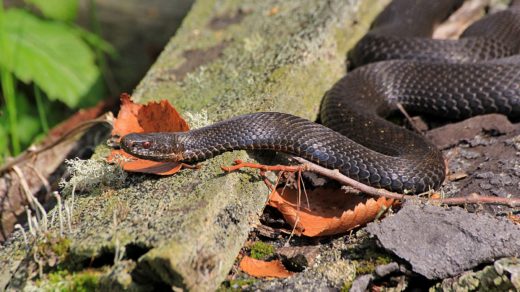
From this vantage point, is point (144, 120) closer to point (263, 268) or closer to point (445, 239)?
point (263, 268)

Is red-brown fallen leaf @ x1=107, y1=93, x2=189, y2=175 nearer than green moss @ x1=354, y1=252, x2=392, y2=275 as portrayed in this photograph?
No

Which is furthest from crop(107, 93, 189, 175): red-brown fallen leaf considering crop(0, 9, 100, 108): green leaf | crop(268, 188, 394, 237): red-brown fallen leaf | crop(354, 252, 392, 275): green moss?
crop(0, 9, 100, 108): green leaf

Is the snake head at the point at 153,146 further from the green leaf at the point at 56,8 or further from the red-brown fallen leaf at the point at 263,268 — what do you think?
the green leaf at the point at 56,8

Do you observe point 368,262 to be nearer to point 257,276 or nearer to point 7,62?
point 257,276

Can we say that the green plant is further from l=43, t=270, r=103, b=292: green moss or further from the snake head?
l=43, t=270, r=103, b=292: green moss

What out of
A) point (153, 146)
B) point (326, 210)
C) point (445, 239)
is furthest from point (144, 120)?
point (445, 239)

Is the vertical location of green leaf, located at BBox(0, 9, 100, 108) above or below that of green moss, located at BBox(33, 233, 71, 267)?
above

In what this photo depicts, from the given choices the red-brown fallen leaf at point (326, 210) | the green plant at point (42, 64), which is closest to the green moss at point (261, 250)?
the red-brown fallen leaf at point (326, 210)
